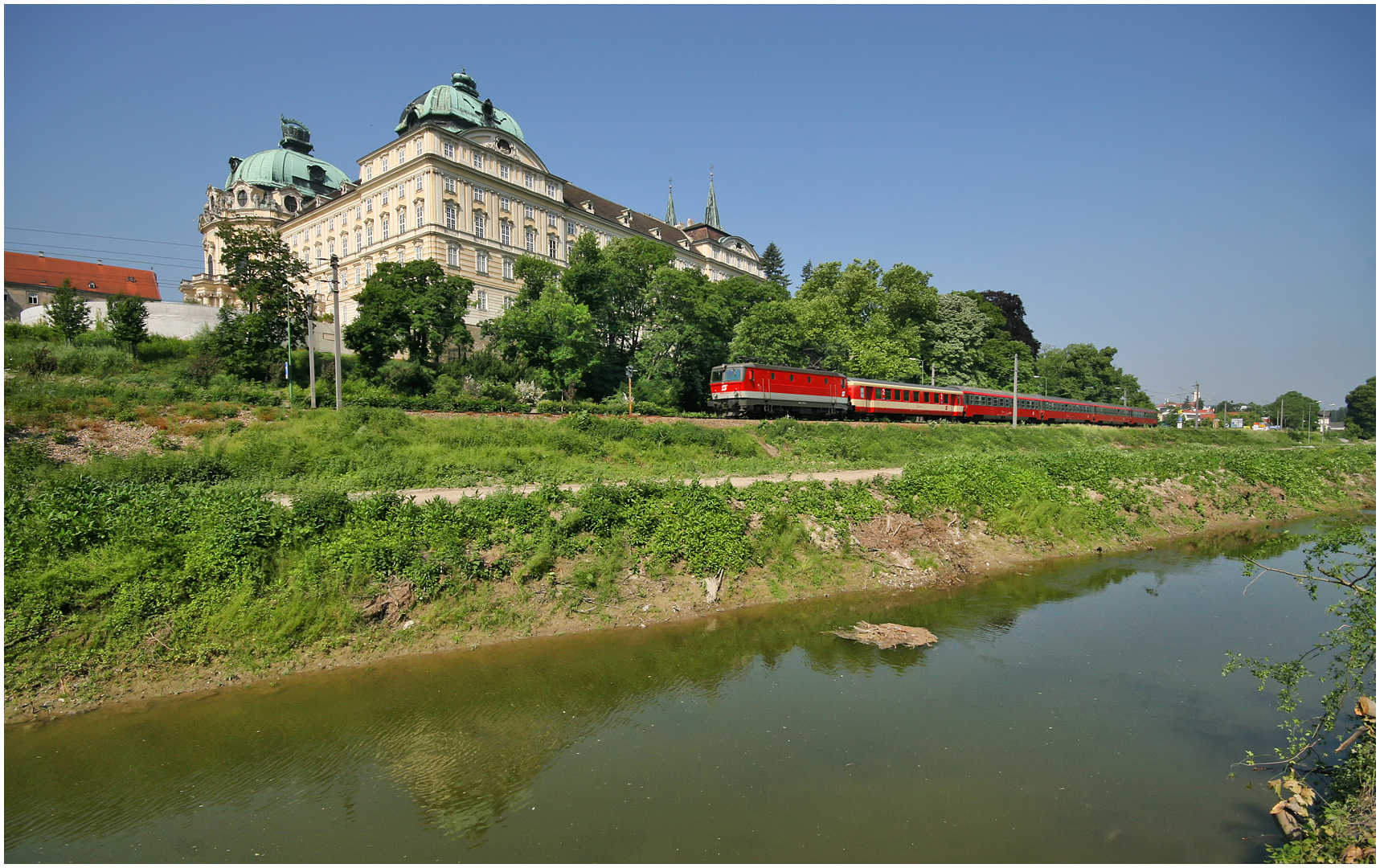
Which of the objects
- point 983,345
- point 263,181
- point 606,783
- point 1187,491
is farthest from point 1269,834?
point 263,181

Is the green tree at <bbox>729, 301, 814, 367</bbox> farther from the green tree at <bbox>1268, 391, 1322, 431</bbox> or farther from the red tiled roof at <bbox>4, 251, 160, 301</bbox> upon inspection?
the green tree at <bbox>1268, 391, 1322, 431</bbox>

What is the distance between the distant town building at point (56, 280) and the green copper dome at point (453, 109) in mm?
27009

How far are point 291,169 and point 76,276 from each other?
68.1 feet

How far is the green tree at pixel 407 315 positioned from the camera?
113 feet

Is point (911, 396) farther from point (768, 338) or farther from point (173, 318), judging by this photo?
point (173, 318)

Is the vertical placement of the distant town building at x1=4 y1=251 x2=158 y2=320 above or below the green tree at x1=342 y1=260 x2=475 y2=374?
above

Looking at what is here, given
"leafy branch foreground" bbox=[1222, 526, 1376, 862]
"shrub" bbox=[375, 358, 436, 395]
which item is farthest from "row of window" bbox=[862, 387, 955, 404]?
"leafy branch foreground" bbox=[1222, 526, 1376, 862]

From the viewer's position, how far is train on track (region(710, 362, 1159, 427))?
33125 mm

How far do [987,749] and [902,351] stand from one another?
41.9m

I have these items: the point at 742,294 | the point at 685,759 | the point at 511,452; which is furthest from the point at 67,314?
the point at 685,759

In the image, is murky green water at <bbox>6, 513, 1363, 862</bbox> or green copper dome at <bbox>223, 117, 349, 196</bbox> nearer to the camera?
murky green water at <bbox>6, 513, 1363, 862</bbox>

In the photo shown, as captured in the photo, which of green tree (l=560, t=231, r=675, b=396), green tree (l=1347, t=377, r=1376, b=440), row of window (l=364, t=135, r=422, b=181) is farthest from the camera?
green tree (l=1347, t=377, r=1376, b=440)

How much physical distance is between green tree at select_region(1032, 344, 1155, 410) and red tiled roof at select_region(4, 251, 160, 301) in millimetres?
94128

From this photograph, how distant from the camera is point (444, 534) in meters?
12.5
